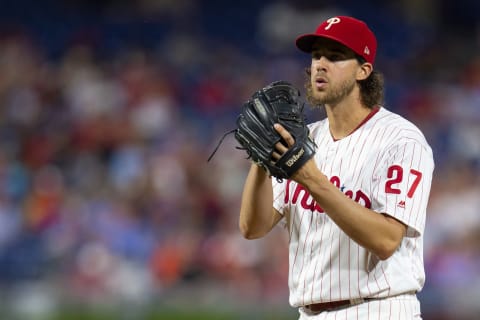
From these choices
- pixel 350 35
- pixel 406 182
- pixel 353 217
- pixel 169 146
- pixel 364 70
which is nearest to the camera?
pixel 353 217

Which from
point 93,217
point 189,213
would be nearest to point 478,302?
point 189,213

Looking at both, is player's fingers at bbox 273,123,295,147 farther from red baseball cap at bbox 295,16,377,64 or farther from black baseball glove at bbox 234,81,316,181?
red baseball cap at bbox 295,16,377,64

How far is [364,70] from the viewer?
3.15 meters

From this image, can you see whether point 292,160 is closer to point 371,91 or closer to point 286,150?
point 286,150

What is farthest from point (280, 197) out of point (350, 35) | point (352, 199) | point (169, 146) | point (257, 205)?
point (169, 146)

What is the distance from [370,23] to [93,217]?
469cm

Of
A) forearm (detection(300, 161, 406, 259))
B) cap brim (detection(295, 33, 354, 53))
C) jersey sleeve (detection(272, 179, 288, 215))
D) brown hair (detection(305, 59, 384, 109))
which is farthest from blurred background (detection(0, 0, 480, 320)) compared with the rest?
forearm (detection(300, 161, 406, 259))

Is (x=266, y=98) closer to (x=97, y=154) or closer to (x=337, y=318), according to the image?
(x=337, y=318)

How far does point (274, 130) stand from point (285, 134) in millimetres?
40

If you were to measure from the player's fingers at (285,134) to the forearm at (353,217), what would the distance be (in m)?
0.10

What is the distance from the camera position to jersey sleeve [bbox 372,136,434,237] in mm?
2861

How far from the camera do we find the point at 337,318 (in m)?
3.01

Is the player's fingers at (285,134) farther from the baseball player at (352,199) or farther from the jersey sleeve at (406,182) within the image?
the jersey sleeve at (406,182)

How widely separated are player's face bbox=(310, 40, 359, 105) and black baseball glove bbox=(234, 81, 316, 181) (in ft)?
0.52
